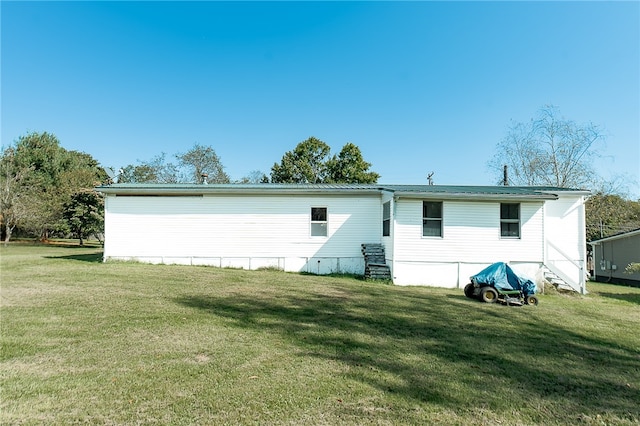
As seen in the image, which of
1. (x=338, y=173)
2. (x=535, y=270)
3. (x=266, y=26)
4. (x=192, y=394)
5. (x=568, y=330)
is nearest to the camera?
(x=192, y=394)

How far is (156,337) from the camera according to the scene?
4.94 meters


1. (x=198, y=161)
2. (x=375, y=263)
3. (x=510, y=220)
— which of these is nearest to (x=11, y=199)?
(x=198, y=161)

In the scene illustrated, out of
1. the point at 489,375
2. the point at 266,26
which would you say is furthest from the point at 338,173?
the point at 489,375

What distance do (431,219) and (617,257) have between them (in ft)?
59.6

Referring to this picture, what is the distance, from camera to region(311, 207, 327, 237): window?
45.3 feet

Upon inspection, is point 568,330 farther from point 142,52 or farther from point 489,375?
point 142,52

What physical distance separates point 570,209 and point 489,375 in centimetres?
1250

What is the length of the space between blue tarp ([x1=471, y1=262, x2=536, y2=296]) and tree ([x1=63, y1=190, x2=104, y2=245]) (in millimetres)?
27863

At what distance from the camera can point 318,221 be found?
13.8m

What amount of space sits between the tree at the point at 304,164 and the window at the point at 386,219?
2295 centimetres

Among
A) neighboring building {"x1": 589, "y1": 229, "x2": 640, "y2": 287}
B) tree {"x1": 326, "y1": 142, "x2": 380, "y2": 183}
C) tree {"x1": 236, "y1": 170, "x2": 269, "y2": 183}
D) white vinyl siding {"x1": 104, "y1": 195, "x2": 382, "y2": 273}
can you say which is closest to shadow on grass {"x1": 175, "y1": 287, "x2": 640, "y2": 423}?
white vinyl siding {"x1": 104, "y1": 195, "x2": 382, "y2": 273}

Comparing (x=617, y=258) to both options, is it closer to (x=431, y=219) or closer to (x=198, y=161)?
(x=431, y=219)

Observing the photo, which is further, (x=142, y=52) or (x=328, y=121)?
(x=328, y=121)

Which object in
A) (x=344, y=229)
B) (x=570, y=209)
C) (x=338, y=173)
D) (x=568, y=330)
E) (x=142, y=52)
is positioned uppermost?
(x=142, y=52)
